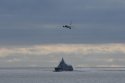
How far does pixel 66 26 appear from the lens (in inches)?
4840

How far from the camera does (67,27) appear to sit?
4862 inches

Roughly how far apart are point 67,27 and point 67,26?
0.53m

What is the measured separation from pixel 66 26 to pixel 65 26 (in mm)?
198

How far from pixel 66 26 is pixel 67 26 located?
198 mm

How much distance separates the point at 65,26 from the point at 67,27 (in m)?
0.65

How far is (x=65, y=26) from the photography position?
123 meters

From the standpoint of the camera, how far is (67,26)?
123 meters

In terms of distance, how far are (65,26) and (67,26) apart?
0.38 m
